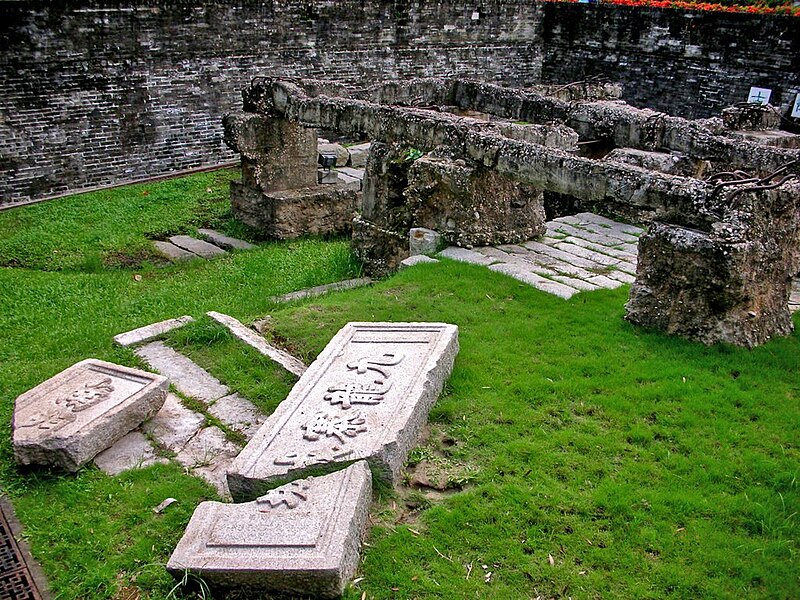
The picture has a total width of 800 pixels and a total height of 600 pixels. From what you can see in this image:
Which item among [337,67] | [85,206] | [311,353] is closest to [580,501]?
[311,353]

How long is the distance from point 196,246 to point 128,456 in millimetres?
5422

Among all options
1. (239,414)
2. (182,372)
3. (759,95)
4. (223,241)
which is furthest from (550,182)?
(759,95)

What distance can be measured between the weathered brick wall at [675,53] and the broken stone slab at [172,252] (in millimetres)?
11100

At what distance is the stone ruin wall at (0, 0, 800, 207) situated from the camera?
37.6ft

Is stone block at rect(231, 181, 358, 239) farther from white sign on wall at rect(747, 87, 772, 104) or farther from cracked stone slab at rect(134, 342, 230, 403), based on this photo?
white sign on wall at rect(747, 87, 772, 104)

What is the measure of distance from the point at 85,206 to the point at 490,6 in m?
10.7

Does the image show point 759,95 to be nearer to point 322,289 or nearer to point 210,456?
point 322,289

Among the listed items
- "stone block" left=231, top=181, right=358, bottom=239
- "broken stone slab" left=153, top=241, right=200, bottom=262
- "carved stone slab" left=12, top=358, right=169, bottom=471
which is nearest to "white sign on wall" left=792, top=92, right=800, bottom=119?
"stone block" left=231, top=181, right=358, bottom=239

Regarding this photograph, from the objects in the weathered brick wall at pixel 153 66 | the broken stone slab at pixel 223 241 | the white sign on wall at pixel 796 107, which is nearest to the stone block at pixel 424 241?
the broken stone slab at pixel 223 241

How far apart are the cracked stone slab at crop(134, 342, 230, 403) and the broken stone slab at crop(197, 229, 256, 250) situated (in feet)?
12.8

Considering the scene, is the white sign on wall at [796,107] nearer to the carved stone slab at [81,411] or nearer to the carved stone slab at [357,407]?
the carved stone slab at [357,407]

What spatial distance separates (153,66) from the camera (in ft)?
41.4

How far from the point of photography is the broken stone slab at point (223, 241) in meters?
9.83

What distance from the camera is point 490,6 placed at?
17.6 meters
